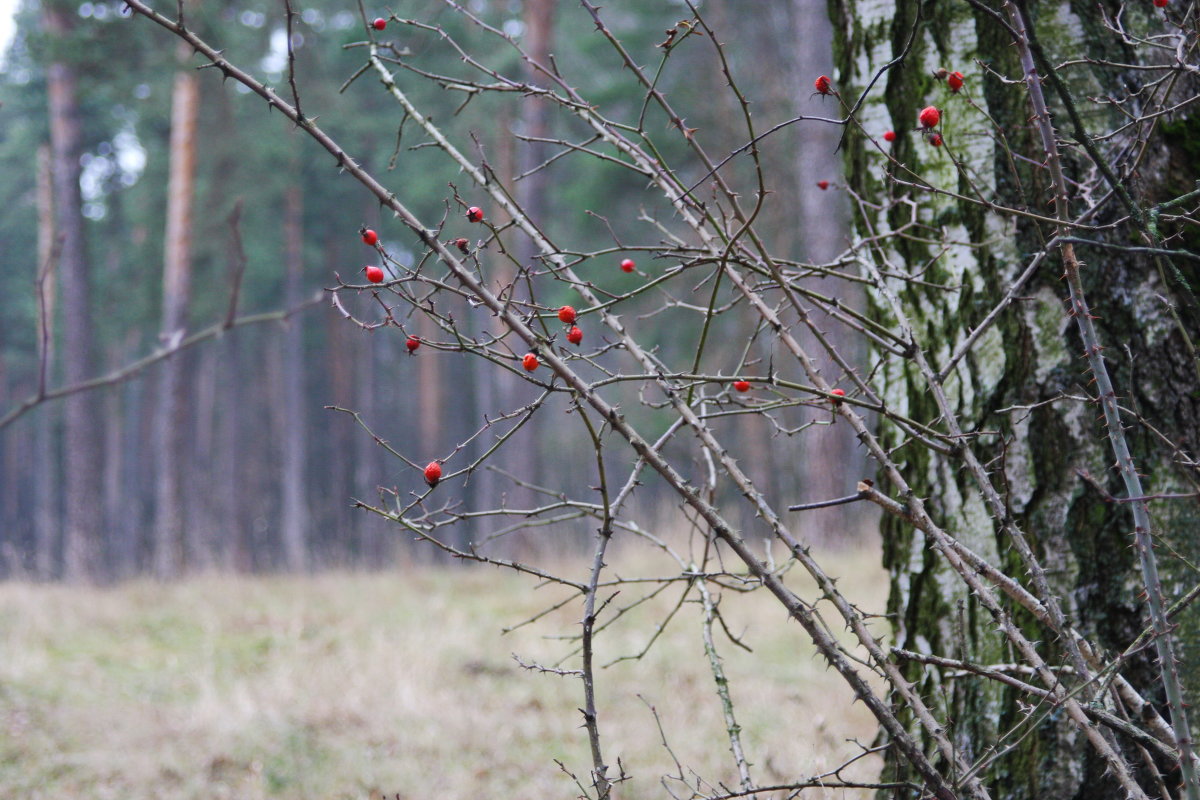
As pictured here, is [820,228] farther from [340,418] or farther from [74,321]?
[340,418]

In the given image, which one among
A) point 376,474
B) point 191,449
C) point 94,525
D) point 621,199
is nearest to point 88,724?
point 94,525

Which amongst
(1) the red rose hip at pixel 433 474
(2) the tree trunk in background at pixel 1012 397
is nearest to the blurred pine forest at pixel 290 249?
(1) the red rose hip at pixel 433 474

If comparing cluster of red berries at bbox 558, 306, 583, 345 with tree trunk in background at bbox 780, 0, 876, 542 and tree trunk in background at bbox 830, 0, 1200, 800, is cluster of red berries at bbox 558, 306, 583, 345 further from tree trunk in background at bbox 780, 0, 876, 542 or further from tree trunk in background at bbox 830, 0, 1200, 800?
tree trunk in background at bbox 780, 0, 876, 542

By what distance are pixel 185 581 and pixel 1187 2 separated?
11.3 metres

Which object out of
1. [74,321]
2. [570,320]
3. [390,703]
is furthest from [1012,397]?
[74,321]

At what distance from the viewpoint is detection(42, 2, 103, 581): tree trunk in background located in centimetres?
1148

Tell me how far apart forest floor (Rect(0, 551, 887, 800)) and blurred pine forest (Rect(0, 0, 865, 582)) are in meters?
2.06

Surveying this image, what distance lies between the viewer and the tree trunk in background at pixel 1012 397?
5.39 ft

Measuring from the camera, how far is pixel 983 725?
5.80 ft

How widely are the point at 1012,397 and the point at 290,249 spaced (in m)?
20.4

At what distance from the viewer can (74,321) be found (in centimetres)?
1309

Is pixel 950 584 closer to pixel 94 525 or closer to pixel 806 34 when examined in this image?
pixel 806 34

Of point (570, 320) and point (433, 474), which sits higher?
point (570, 320)

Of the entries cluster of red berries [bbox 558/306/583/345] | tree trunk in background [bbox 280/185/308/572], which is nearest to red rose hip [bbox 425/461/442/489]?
cluster of red berries [bbox 558/306/583/345]
